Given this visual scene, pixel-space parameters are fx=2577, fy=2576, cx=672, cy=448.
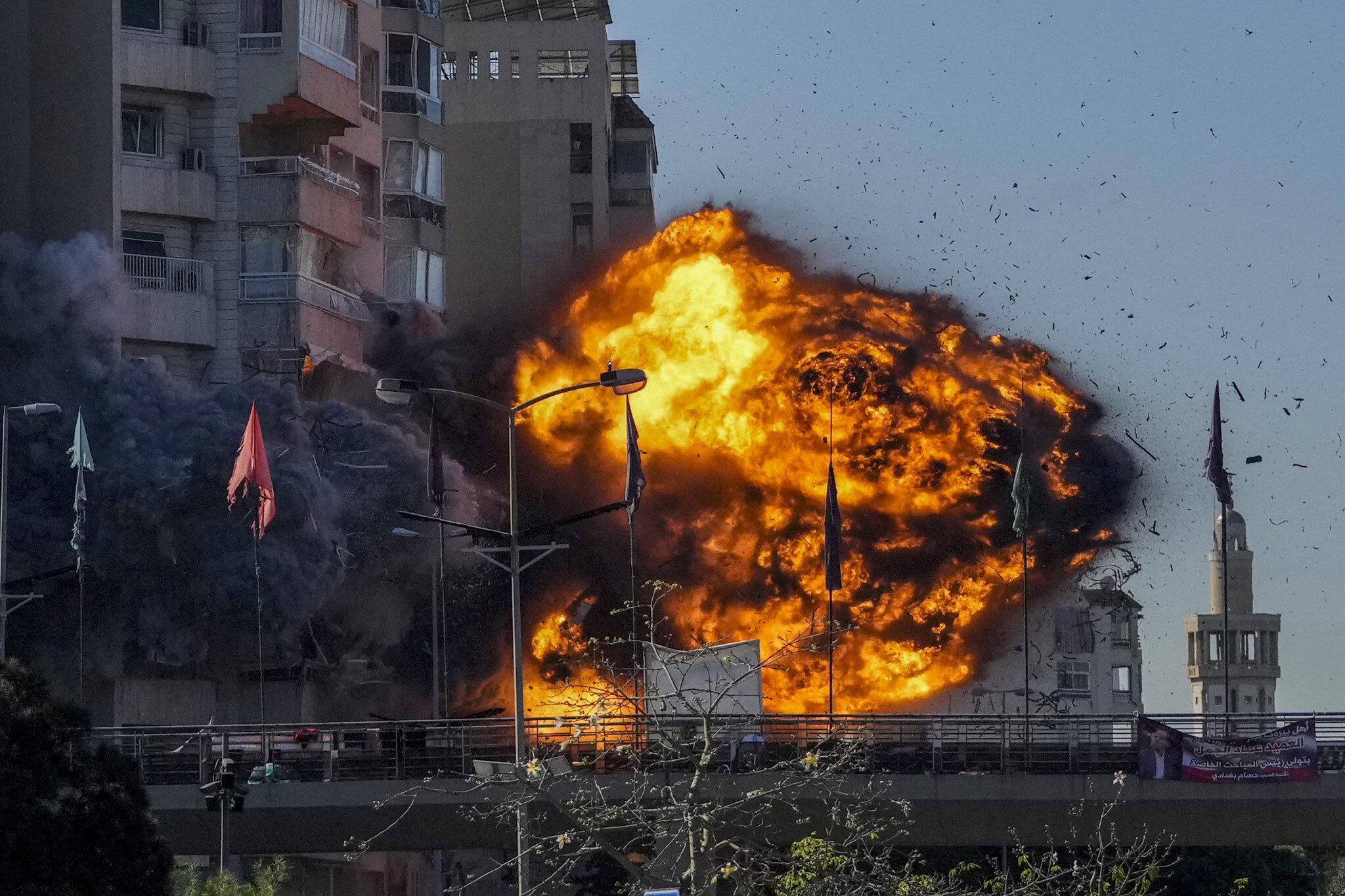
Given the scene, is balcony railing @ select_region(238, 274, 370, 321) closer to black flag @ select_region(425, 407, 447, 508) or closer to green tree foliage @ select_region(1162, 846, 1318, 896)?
black flag @ select_region(425, 407, 447, 508)

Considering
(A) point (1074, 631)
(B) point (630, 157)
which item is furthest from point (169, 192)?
(A) point (1074, 631)

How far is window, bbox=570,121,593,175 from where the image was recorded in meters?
118

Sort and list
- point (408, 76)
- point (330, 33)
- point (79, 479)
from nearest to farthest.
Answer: point (79, 479)
point (330, 33)
point (408, 76)

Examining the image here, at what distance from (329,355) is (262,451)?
16591 mm

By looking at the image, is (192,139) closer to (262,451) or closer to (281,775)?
(262,451)

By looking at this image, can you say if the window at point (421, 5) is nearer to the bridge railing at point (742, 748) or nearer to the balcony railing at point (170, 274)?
the balcony railing at point (170, 274)

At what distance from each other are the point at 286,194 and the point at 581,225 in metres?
30.3

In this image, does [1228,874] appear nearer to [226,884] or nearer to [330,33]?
[330,33]

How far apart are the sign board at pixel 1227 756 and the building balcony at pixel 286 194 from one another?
135 feet

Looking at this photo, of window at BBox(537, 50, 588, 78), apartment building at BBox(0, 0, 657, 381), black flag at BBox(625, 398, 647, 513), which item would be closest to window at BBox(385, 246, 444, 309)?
apartment building at BBox(0, 0, 657, 381)

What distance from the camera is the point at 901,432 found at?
3629 inches

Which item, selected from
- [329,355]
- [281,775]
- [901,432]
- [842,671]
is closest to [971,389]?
[901,432]

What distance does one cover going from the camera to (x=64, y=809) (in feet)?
153

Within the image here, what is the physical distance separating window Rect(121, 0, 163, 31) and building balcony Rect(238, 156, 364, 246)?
555 cm
